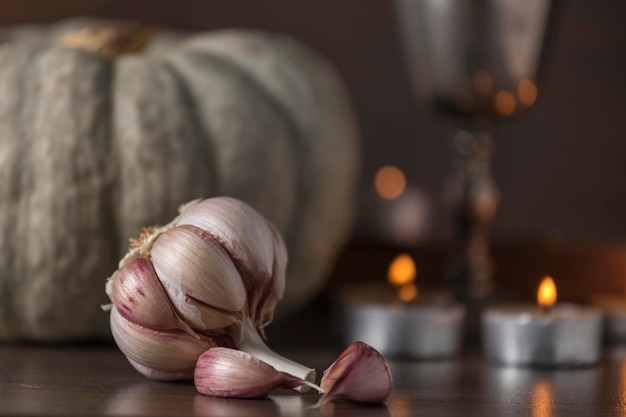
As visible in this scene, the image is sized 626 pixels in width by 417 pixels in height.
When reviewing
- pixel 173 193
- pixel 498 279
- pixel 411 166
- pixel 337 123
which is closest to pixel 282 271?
pixel 173 193

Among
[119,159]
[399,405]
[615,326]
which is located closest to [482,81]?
[615,326]

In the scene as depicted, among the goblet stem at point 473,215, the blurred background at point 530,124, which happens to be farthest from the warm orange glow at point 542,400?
the blurred background at point 530,124

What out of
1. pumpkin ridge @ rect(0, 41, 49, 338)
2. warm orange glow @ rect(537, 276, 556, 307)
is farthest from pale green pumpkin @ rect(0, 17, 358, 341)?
warm orange glow @ rect(537, 276, 556, 307)

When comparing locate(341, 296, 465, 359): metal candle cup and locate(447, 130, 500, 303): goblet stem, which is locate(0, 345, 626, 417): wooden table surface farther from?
locate(447, 130, 500, 303): goblet stem

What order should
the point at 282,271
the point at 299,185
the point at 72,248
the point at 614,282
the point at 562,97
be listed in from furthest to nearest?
the point at 562,97 < the point at 614,282 < the point at 299,185 < the point at 72,248 < the point at 282,271

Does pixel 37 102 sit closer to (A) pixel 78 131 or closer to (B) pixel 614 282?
(A) pixel 78 131
